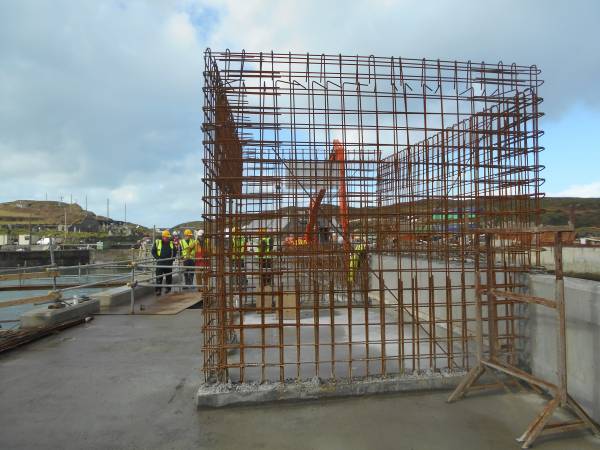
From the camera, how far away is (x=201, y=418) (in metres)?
4.34

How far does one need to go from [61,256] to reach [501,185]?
217 feet

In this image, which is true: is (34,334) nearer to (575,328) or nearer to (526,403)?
(526,403)

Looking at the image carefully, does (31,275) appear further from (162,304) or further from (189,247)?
(189,247)

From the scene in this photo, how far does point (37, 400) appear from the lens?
16.0ft

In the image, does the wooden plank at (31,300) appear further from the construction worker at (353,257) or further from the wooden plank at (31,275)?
the construction worker at (353,257)

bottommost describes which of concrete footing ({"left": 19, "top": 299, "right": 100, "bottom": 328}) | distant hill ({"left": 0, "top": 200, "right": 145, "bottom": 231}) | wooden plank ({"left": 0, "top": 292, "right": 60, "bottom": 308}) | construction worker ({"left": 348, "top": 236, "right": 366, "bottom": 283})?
concrete footing ({"left": 19, "top": 299, "right": 100, "bottom": 328})

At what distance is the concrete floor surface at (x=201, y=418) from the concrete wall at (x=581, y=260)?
18.7 metres

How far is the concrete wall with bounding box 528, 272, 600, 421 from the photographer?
411 cm

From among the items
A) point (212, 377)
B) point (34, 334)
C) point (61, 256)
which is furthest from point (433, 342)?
point (61, 256)

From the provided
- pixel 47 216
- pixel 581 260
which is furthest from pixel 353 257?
pixel 47 216

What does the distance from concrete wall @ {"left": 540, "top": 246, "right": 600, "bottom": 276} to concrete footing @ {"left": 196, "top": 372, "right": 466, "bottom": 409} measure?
60.0 feet

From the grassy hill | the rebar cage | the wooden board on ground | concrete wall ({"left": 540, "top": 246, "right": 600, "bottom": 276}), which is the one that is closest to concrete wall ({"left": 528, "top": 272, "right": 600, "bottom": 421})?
the rebar cage

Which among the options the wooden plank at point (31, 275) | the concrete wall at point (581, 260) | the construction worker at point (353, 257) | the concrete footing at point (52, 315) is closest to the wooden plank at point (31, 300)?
the concrete footing at point (52, 315)

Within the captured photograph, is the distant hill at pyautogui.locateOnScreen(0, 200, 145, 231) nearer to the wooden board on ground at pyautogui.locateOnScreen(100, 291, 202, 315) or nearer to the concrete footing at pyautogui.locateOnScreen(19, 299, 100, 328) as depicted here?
the wooden board on ground at pyautogui.locateOnScreen(100, 291, 202, 315)
